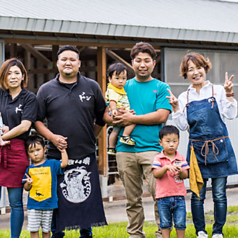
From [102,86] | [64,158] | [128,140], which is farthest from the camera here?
[102,86]

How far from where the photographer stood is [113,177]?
11.3 m

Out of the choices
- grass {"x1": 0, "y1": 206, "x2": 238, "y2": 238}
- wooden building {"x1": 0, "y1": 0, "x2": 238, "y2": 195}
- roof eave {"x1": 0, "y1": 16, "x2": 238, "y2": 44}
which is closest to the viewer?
grass {"x1": 0, "y1": 206, "x2": 238, "y2": 238}

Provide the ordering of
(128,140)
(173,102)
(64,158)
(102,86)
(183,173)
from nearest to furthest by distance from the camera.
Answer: (183,173) → (64,158) → (173,102) → (128,140) → (102,86)

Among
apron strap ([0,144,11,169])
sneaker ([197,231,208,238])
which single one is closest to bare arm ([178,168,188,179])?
sneaker ([197,231,208,238])

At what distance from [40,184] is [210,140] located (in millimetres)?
1727

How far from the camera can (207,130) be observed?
543 cm

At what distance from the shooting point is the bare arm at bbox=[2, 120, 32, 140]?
5129 mm

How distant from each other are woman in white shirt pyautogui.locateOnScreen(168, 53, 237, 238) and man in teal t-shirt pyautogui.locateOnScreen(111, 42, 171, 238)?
19cm

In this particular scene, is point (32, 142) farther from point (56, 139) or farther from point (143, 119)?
point (143, 119)

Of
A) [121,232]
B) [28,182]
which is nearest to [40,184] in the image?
[28,182]

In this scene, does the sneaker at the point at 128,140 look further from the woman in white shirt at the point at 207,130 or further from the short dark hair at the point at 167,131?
the woman in white shirt at the point at 207,130

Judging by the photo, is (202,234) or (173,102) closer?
(173,102)

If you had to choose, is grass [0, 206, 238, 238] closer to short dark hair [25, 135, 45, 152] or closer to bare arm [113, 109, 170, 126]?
bare arm [113, 109, 170, 126]

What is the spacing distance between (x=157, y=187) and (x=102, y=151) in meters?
4.58
